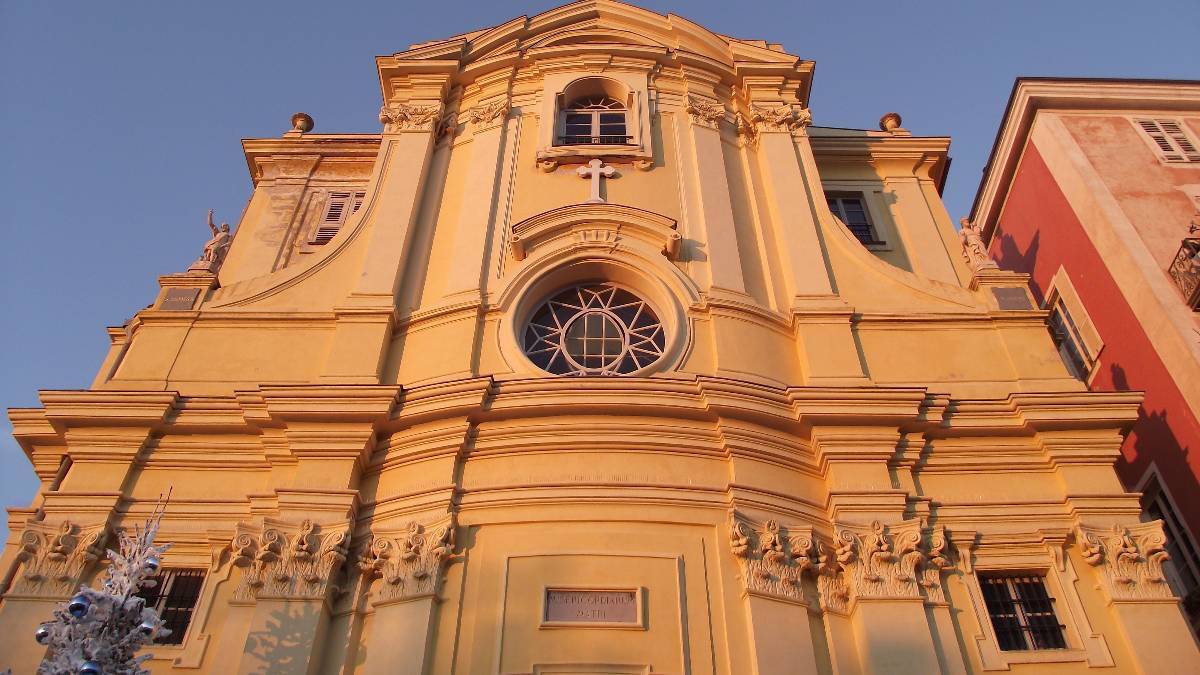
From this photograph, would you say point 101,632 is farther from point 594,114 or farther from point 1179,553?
point 1179,553

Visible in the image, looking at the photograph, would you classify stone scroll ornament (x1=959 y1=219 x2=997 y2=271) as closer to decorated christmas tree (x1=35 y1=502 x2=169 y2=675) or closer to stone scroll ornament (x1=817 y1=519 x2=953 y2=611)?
stone scroll ornament (x1=817 y1=519 x2=953 y2=611)

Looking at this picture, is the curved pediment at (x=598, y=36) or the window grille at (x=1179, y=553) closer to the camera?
the window grille at (x=1179, y=553)

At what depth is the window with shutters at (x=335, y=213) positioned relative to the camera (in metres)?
18.2

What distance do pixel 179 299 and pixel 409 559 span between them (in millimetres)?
6186

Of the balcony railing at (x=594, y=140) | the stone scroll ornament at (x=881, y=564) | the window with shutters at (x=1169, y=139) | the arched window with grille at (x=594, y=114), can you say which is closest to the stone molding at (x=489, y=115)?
the arched window with grille at (x=594, y=114)

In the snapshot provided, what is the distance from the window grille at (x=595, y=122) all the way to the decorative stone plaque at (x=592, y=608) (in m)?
8.72

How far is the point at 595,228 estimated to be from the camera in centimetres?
1548

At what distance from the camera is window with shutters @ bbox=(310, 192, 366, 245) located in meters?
18.2

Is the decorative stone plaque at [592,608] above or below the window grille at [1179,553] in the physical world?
below

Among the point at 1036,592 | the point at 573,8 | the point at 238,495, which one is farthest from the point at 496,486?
the point at 573,8

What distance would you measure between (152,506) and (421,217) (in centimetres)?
612

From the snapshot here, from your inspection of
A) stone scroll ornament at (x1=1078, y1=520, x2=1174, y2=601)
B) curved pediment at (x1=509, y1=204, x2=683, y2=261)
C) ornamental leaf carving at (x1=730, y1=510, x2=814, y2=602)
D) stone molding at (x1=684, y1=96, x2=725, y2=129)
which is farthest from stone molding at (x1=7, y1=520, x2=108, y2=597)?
stone scroll ornament at (x1=1078, y1=520, x2=1174, y2=601)

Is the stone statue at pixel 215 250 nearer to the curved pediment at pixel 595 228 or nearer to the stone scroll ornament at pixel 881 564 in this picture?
the curved pediment at pixel 595 228


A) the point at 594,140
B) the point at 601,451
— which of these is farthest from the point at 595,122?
the point at 601,451
